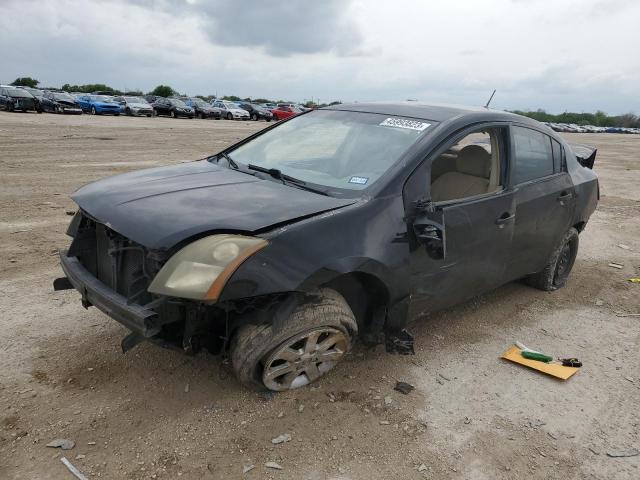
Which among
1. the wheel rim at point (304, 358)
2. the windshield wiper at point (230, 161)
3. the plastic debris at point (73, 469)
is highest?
the windshield wiper at point (230, 161)

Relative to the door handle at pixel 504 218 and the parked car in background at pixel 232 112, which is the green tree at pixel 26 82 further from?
the door handle at pixel 504 218

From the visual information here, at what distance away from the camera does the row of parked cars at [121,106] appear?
28781mm

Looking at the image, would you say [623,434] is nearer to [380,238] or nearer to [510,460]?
[510,460]

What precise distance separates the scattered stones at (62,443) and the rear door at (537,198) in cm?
317

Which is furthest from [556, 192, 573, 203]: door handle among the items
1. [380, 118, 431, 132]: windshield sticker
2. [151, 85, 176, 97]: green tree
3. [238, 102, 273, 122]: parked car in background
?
[151, 85, 176, 97]: green tree

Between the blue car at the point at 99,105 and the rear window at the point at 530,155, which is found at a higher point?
the blue car at the point at 99,105

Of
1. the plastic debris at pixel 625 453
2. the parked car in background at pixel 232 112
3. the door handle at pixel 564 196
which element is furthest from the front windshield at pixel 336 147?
the parked car in background at pixel 232 112

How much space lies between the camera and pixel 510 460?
2.69 m

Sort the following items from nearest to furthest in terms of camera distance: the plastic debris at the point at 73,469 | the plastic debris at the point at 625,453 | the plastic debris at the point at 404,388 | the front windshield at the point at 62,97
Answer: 1. the plastic debris at the point at 73,469
2. the plastic debris at the point at 625,453
3. the plastic debris at the point at 404,388
4. the front windshield at the point at 62,97

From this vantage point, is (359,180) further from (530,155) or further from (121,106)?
(121,106)

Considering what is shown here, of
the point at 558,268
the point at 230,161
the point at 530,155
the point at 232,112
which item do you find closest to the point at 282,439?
the point at 230,161

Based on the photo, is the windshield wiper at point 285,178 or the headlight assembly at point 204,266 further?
the windshield wiper at point 285,178

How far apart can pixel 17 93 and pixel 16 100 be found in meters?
0.54

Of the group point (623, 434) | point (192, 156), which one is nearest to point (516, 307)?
point (623, 434)
